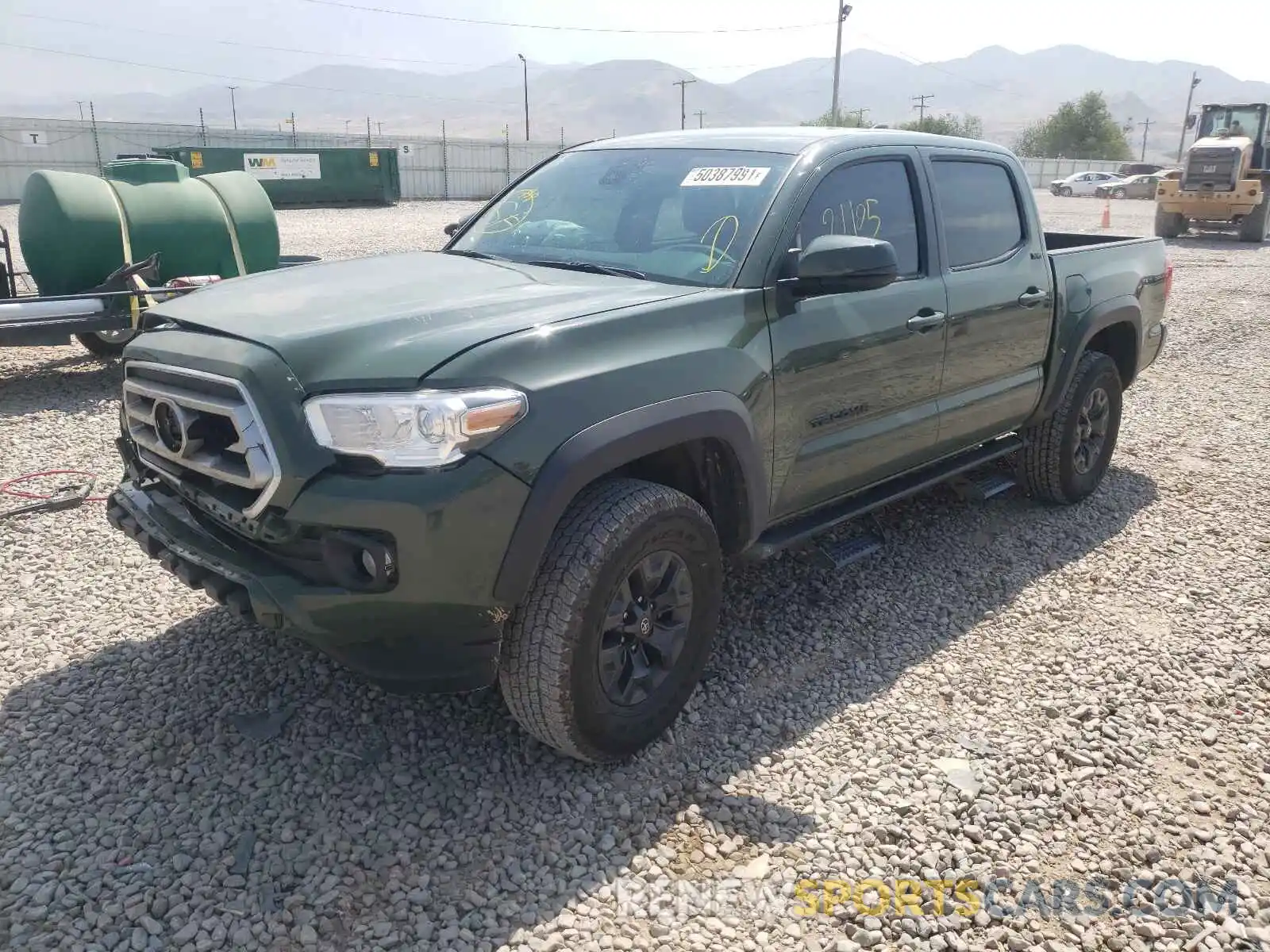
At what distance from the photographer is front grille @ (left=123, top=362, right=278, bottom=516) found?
8.76ft

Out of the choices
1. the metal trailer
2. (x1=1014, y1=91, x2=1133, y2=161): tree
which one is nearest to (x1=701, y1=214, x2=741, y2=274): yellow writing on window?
the metal trailer

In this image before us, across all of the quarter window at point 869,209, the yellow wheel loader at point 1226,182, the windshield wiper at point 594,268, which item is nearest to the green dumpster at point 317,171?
the yellow wheel loader at point 1226,182

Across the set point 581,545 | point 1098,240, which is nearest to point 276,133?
point 1098,240

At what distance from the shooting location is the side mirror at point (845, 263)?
3.27 m

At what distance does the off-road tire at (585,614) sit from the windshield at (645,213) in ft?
2.87

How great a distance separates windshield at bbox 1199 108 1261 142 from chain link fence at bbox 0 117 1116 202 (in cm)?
887

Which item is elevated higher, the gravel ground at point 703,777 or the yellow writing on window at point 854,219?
the yellow writing on window at point 854,219

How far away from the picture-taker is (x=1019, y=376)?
479cm

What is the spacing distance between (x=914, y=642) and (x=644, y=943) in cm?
196

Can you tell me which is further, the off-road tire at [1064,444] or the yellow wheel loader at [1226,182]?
the yellow wheel loader at [1226,182]

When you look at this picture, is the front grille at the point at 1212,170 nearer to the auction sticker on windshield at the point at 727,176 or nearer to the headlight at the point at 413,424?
the auction sticker on windshield at the point at 727,176

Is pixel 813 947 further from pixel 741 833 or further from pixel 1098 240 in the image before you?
pixel 1098 240

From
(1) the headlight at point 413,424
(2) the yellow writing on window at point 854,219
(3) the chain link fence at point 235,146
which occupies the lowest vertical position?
(1) the headlight at point 413,424

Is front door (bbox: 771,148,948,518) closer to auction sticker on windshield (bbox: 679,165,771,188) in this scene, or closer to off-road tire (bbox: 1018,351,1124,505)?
auction sticker on windshield (bbox: 679,165,771,188)
